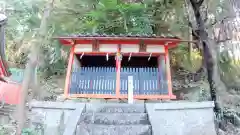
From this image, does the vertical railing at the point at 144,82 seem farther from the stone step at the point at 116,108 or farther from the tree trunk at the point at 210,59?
the tree trunk at the point at 210,59

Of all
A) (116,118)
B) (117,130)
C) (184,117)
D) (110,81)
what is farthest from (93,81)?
(184,117)

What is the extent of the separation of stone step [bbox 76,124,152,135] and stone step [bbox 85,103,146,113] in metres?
0.95

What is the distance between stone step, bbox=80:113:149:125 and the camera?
8.70 metres

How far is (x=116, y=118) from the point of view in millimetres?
8797

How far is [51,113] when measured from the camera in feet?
30.5

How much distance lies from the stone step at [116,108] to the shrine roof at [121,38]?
8.80ft

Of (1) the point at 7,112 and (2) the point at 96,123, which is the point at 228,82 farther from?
(1) the point at 7,112

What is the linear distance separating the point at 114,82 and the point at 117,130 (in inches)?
110

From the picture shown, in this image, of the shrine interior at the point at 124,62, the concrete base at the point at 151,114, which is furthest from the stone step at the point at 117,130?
the shrine interior at the point at 124,62

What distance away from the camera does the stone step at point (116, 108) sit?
9227 millimetres

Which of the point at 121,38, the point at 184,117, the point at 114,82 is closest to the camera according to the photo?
the point at 184,117

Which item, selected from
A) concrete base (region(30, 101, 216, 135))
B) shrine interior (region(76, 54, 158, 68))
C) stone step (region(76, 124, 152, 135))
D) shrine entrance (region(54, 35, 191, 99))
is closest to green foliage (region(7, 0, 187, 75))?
shrine interior (region(76, 54, 158, 68))

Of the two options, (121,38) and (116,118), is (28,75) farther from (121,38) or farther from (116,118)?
(121,38)

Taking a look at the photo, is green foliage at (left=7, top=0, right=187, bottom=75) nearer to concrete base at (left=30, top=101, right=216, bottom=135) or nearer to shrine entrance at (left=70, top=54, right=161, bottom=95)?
shrine entrance at (left=70, top=54, right=161, bottom=95)
